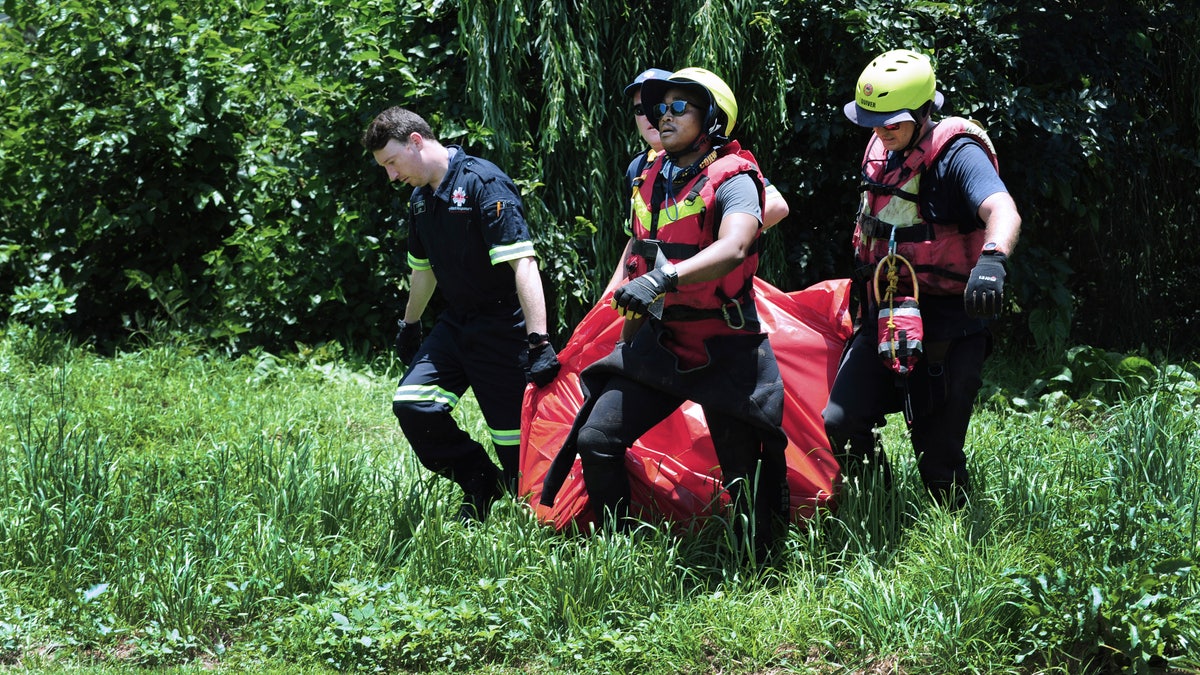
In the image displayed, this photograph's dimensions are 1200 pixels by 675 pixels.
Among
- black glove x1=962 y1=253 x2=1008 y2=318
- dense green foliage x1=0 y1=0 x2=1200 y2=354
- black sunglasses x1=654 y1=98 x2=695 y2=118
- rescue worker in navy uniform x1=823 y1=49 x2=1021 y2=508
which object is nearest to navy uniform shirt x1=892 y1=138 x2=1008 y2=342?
rescue worker in navy uniform x1=823 y1=49 x2=1021 y2=508

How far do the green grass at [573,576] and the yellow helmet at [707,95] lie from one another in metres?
1.47

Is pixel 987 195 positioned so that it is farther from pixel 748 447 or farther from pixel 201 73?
pixel 201 73

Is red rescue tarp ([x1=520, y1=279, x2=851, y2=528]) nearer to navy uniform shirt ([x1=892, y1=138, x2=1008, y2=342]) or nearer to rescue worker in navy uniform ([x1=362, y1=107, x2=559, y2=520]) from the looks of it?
rescue worker in navy uniform ([x1=362, y1=107, x2=559, y2=520])

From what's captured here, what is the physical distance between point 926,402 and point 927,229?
0.63 m

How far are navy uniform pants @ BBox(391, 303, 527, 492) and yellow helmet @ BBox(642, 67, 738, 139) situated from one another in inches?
49.1

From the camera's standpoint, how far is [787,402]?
491cm

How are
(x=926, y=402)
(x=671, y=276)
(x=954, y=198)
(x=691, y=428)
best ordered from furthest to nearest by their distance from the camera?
1. (x=691, y=428)
2. (x=926, y=402)
3. (x=954, y=198)
4. (x=671, y=276)

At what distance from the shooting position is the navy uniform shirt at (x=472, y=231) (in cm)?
513

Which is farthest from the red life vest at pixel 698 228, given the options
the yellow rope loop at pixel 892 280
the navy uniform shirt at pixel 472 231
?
the navy uniform shirt at pixel 472 231

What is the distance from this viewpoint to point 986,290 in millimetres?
3928

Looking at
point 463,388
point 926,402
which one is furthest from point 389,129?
point 926,402

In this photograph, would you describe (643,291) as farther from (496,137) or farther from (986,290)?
(496,137)

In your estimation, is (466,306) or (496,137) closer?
(466,306)

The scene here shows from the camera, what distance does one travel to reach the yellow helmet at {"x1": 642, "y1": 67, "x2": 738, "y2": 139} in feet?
14.3
